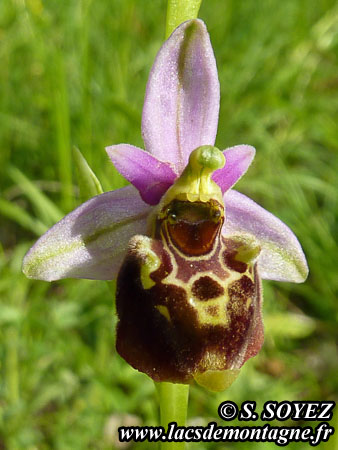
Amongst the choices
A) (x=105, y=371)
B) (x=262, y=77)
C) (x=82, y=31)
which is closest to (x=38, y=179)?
(x=82, y=31)

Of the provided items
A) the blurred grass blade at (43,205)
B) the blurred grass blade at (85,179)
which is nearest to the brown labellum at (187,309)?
the blurred grass blade at (85,179)

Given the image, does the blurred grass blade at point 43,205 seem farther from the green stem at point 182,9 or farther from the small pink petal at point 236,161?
the green stem at point 182,9

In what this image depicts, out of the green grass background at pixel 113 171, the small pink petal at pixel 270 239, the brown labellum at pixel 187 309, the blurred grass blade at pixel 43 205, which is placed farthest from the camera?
the blurred grass blade at pixel 43 205

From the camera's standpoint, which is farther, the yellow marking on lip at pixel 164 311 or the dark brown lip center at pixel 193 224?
the dark brown lip center at pixel 193 224

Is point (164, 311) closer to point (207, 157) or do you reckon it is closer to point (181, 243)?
point (181, 243)

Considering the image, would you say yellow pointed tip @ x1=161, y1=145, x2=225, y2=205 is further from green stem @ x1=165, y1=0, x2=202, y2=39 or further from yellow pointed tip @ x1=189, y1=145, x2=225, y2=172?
green stem @ x1=165, y1=0, x2=202, y2=39

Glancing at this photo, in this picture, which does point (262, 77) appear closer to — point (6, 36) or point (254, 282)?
point (6, 36)
